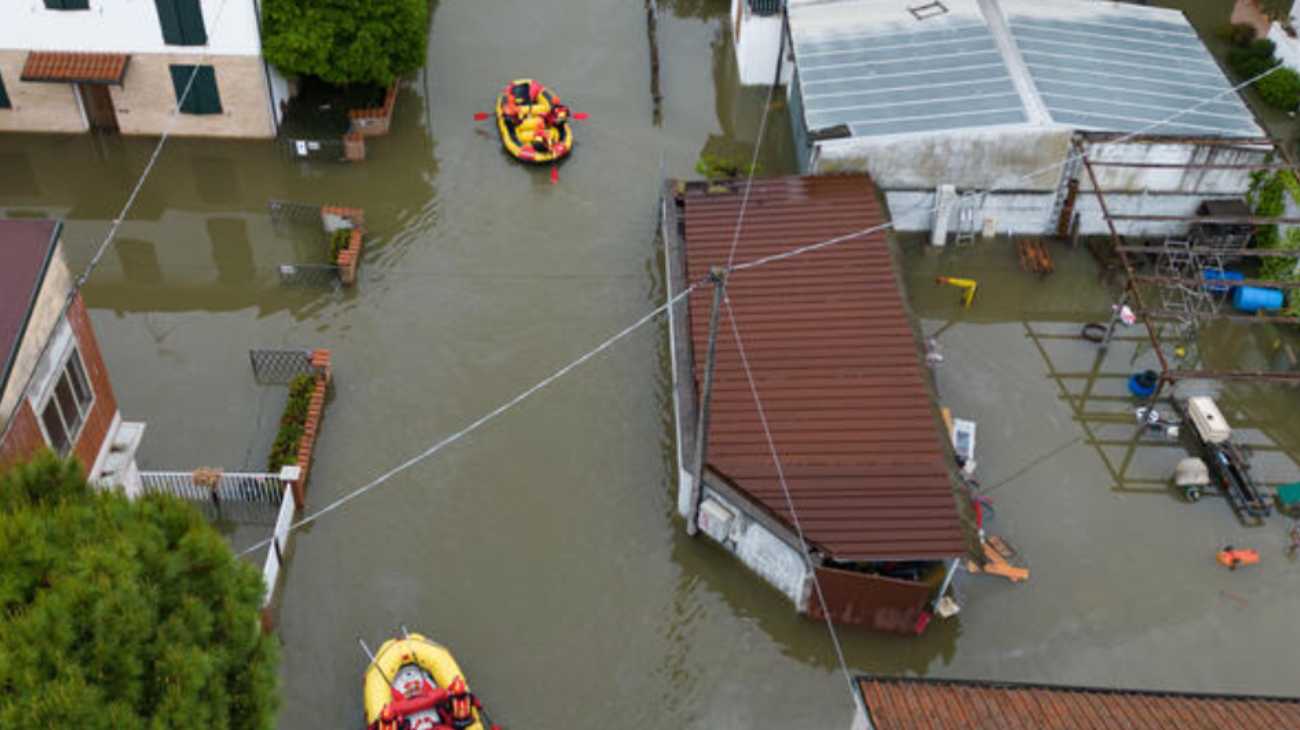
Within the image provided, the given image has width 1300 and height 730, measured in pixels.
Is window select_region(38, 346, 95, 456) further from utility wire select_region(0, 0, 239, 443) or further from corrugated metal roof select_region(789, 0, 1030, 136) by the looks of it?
corrugated metal roof select_region(789, 0, 1030, 136)

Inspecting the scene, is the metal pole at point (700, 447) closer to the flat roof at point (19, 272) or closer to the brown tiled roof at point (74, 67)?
the flat roof at point (19, 272)

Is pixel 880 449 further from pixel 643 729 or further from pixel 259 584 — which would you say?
pixel 259 584

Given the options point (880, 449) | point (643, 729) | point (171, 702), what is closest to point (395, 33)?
point (880, 449)

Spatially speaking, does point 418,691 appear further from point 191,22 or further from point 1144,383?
point 191,22

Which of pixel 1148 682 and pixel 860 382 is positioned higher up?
pixel 860 382

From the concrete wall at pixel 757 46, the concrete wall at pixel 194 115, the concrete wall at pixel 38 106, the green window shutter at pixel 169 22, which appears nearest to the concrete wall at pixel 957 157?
the concrete wall at pixel 757 46

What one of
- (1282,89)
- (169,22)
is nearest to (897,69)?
(1282,89)
